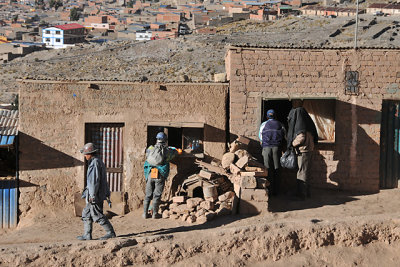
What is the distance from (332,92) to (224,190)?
2.79 meters

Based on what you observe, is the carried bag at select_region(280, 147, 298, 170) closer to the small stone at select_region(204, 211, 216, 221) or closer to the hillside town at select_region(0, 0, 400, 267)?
the hillside town at select_region(0, 0, 400, 267)

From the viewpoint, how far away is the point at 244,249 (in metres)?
8.34

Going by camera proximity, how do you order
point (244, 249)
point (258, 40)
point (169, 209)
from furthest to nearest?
point (258, 40), point (169, 209), point (244, 249)

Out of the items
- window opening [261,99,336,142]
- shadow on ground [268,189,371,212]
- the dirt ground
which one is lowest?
the dirt ground

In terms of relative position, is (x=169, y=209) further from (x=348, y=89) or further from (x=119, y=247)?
(x=348, y=89)

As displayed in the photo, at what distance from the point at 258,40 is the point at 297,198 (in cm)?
4084

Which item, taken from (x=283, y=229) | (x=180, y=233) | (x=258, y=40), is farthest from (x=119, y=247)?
(x=258, y=40)

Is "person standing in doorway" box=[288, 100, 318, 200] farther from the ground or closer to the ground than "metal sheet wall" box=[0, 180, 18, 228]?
farther from the ground

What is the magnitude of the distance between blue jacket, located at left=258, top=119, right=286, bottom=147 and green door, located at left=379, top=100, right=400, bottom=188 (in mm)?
2259

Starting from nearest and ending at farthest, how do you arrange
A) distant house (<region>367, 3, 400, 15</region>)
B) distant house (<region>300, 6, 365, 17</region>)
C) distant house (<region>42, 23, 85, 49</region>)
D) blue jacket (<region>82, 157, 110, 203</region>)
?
blue jacket (<region>82, 157, 110, 203</region>), distant house (<region>367, 3, 400, 15</region>), distant house (<region>300, 6, 365, 17</region>), distant house (<region>42, 23, 85, 49</region>)

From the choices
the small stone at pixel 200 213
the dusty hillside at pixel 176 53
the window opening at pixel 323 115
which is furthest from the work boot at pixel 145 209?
the dusty hillside at pixel 176 53

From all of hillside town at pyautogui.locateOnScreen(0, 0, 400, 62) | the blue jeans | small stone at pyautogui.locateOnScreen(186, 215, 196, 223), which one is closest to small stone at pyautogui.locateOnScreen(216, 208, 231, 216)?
small stone at pyautogui.locateOnScreen(186, 215, 196, 223)

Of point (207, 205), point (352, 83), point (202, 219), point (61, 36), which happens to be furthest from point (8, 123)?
point (61, 36)

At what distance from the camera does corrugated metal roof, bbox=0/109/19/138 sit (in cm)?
1109
